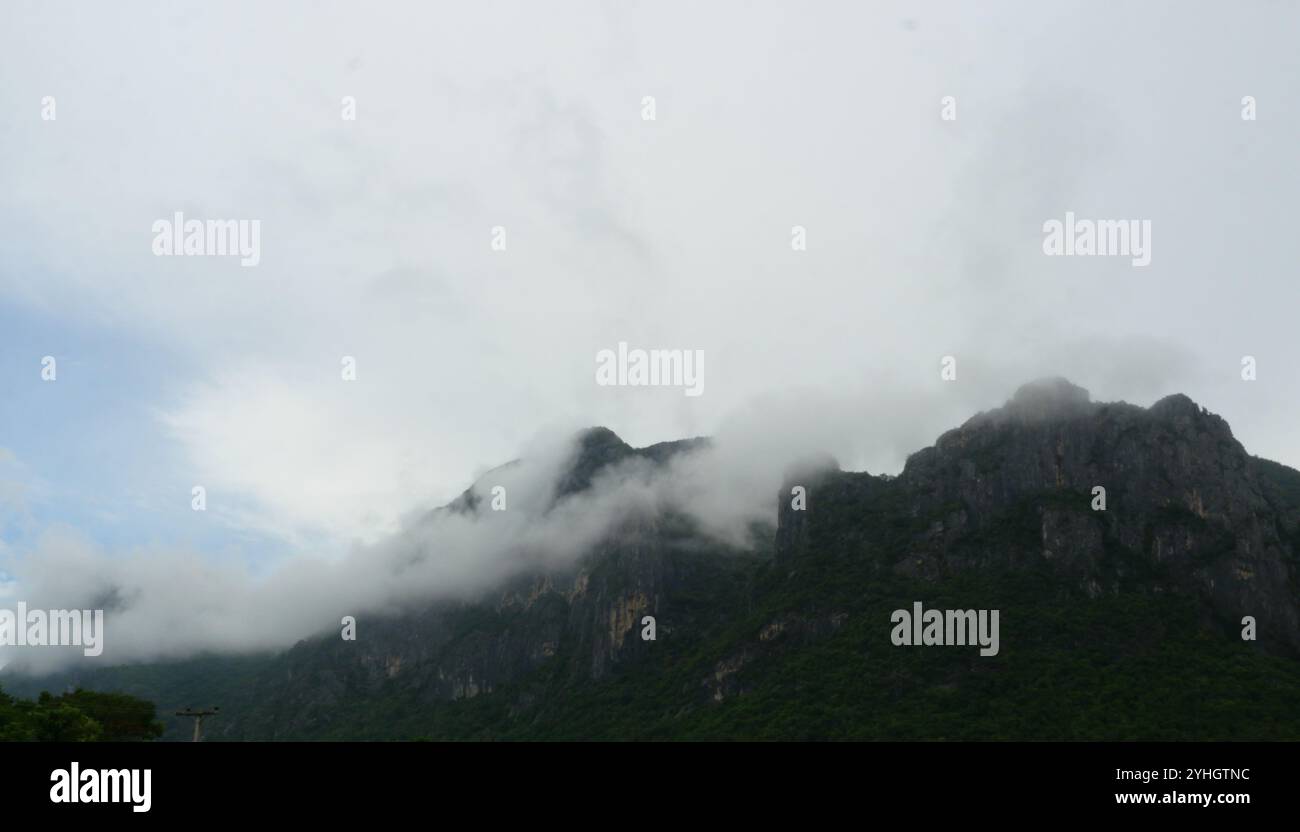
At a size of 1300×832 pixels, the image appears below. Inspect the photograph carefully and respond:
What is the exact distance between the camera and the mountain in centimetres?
9731

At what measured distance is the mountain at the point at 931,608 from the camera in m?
97.3

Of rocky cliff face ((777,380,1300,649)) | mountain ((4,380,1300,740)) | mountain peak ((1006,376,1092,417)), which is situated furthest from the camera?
mountain peak ((1006,376,1092,417))

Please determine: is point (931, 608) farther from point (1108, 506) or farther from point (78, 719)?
point (78, 719)

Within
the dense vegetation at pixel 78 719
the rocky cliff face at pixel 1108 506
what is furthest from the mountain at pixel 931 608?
the dense vegetation at pixel 78 719

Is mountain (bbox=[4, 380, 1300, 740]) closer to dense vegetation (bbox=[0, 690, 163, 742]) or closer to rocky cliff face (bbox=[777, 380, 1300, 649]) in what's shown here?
rocky cliff face (bbox=[777, 380, 1300, 649])

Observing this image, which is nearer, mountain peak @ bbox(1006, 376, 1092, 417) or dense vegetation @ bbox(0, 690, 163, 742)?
dense vegetation @ bbox(0, 690, 163, 742)

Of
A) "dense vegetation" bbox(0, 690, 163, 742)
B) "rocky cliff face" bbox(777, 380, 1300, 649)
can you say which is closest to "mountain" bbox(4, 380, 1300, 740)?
"rocky cliff face" bbox(777, 380, 1300, 649)

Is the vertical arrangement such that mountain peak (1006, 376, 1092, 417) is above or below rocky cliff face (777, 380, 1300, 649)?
above

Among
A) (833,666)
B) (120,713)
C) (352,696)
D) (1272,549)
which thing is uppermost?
(1272,549)

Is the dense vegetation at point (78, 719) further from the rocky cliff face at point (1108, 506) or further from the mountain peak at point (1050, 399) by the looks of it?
the mountain peak at point (1050, 399)
